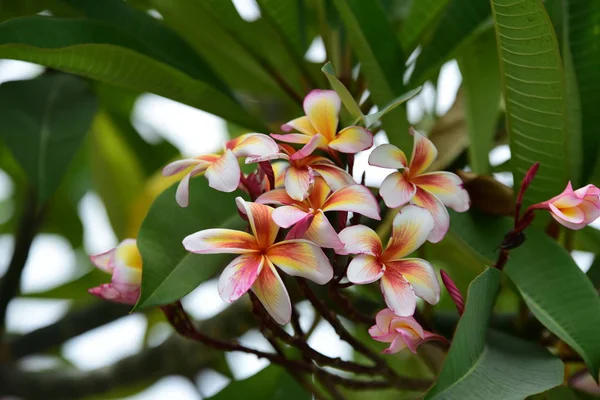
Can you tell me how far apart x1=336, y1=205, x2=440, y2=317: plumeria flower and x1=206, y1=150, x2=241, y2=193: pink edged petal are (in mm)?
69

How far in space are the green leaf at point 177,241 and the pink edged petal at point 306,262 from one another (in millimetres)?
87

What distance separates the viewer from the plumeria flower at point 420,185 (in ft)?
1.58

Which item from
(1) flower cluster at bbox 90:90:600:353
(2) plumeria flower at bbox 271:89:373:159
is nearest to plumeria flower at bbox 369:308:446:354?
(1) flower cluster at bbox 90:90:600:353

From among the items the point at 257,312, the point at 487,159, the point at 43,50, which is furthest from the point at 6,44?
the point at 487,159

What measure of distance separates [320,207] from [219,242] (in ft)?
0.21

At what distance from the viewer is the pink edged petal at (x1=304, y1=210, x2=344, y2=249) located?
0.44 metres

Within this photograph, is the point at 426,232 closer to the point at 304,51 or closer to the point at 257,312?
the point at 257,312

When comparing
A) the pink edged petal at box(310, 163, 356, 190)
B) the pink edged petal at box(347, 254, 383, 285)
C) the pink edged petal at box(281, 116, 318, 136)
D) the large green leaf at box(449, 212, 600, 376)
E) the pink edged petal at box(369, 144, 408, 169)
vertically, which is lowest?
the large green leaf at box(449, 212, 600, 376)

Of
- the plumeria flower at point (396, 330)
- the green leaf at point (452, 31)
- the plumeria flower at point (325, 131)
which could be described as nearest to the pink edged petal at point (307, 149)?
the plumeria flower at point (325, 131)

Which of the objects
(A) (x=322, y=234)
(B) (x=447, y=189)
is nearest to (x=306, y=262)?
(A) (x=322, y=234)

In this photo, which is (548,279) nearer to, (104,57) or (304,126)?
(304,126)

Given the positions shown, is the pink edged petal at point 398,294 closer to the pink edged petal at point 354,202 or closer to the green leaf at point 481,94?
the pink edged petal at point 354,202

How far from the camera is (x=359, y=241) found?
0.45 meters

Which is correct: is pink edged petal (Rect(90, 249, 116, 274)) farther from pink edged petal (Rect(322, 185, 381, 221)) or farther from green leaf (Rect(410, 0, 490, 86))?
green leaf (Rect(410, 0, 490, 86))
